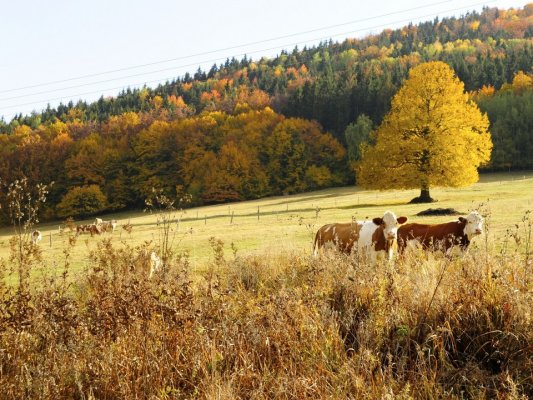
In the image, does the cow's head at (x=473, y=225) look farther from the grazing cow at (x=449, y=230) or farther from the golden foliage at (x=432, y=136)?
the golden foliage at (x=432, y=136)

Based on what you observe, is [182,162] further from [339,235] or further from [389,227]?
[389,227]

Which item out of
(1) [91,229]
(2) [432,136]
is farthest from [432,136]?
(1) [91,229]

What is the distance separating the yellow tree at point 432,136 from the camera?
38.8 metres

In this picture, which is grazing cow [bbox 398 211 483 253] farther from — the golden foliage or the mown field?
the golden foliage

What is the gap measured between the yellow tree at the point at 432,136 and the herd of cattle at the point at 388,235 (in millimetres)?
26794

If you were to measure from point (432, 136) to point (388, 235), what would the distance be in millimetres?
31031

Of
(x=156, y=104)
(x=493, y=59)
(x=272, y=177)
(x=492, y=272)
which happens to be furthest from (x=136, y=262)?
(x=156, y=104)

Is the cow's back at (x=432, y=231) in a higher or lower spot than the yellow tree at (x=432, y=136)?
lower

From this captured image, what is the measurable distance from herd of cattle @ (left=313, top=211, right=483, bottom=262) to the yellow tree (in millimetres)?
26794

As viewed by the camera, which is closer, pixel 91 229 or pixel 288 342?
pixel 288 342

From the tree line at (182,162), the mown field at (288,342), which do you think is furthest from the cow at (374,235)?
the tree line at (182,162)

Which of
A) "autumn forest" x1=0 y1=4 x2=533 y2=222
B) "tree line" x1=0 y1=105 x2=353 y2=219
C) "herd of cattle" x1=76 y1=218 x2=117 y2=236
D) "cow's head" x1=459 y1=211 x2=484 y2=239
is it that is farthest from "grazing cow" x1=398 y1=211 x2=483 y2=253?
"tree line" x1=0 y1=105 x2=353 y2=219

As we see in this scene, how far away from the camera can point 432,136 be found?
39.8 metres

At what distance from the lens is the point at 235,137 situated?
88375 millimetres
